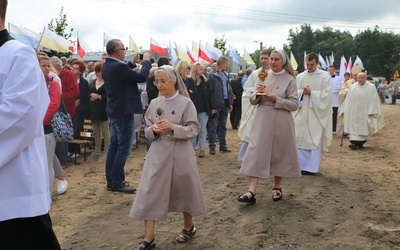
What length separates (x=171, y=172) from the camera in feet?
14.9

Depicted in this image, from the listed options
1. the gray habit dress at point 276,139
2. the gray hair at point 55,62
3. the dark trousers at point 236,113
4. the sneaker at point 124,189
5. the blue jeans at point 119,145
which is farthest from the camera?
the dark trousers at point 236,113

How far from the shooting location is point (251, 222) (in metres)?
5.41

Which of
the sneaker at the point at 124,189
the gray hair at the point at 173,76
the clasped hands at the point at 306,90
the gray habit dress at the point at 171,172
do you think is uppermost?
the gray hair at the point at 173,76

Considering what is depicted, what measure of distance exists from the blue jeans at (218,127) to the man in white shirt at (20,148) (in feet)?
26.1

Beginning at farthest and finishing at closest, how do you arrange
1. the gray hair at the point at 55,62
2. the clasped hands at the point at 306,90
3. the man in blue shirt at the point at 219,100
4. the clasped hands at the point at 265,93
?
1. the man in blue shirt at the point at 219,100
2. the clasped hands at the point at 306,90
3. the gray hair at the point at 55,62
4. the clasped hands at the point at 265,93

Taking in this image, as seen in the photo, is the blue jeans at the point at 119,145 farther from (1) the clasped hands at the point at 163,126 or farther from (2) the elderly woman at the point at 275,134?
(1) the clasped hands at the point at 163,126

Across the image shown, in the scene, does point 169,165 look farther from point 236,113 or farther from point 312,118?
point 236,113

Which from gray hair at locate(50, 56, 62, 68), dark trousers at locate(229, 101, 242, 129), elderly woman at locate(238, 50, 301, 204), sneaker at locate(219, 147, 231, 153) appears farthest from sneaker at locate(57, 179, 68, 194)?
dark trousers at locate(229, 101, 242, 129)

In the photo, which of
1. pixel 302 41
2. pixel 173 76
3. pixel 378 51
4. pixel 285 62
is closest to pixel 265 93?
pixel 285 62

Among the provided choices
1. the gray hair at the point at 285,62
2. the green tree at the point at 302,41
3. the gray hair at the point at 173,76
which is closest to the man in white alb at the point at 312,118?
the gray hair at the point at 285,62

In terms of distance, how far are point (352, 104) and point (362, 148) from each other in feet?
4.30

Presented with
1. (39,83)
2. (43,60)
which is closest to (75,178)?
(43,60)

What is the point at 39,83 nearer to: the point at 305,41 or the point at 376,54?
the point at 376,54

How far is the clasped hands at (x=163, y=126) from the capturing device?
445cm
